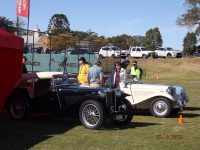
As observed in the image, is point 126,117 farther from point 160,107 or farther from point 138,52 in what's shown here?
point 138,52

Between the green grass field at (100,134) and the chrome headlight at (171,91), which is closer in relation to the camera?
the green grass field at (100,134)

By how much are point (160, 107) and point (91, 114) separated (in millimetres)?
3539

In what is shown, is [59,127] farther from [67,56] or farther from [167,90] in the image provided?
[67,56]

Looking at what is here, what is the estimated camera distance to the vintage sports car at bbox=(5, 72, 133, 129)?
11250 millimetres

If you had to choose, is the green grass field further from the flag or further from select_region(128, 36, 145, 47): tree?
select_region(128, 36, 145, 47): tree

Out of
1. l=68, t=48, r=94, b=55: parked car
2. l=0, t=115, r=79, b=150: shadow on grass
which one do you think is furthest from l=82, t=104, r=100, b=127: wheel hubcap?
l=68, t=48, r=94, b=55: parked car

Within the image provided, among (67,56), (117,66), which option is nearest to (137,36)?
(67,56)

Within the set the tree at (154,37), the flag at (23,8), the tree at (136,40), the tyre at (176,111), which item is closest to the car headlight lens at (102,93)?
the tyre at (176,111)

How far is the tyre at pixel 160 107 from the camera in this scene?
14.0 metres

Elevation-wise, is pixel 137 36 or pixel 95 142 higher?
pixel 137 36

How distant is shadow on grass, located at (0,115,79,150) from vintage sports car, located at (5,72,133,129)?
1.28ft

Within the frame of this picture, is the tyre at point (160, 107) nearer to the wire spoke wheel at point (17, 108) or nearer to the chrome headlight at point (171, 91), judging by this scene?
the chrome headlight at point (171, 91)

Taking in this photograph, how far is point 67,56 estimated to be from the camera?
30.7 m

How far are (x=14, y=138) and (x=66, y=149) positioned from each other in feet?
5.20
